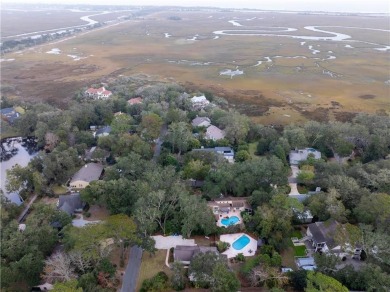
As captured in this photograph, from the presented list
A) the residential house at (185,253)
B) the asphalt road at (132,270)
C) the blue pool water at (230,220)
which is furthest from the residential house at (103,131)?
the residential house at (185,253)

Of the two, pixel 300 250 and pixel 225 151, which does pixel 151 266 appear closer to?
pixel 300 250

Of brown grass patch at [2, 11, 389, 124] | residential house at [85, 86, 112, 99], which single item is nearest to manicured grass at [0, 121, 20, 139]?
brown grass patch at [2, 11, 389, 124]

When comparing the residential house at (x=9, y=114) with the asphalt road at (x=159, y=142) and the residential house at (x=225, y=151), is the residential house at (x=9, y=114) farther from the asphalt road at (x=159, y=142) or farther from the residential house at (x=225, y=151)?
the residential house at (x=225, y=151)

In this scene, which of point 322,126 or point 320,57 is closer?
point 322,126

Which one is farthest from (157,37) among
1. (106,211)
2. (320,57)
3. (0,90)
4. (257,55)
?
(106,211)

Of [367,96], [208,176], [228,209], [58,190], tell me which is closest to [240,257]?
[228,209]

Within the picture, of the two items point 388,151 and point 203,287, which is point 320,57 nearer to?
point 388,151
